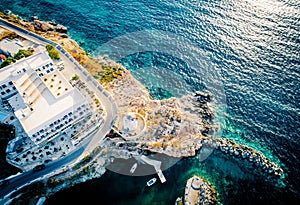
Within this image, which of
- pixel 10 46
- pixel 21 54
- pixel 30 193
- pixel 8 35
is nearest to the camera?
pixel 30 193

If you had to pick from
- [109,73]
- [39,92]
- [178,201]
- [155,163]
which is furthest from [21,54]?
[178,201]

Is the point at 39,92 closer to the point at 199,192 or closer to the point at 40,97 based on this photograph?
the point at 40,97

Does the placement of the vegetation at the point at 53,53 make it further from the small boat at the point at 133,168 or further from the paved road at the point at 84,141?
the small boat at the point at 133,168

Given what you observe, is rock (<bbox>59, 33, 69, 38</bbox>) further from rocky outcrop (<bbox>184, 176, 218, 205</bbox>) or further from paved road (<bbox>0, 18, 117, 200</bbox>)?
rocky outcrop (<bbox>184, 176, 218, 205</bbox>)

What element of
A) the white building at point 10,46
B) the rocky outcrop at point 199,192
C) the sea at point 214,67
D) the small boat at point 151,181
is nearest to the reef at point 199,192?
the rocky outcrop at point 199,192

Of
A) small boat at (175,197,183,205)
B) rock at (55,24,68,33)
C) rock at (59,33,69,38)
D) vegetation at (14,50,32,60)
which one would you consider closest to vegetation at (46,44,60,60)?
vegetation at (14,50,32,60)
